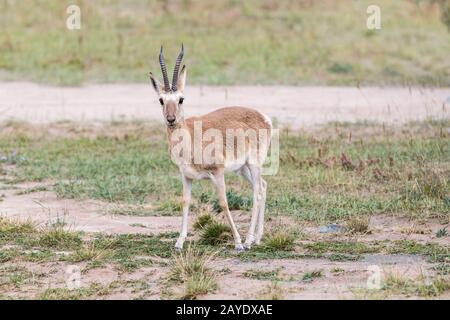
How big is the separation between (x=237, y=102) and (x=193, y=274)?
9847mm

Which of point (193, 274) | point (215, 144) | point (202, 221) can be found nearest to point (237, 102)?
point (202, 221)

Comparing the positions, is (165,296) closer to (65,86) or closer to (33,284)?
(33,284)

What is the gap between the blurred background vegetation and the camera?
20.0 m

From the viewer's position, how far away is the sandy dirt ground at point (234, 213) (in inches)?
A: 318

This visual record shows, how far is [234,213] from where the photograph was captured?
1098 cm

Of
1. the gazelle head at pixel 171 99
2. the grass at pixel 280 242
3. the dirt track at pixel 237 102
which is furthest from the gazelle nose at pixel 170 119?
the dirt track at pixel 237 102

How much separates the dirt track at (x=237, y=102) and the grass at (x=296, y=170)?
2.49 feet

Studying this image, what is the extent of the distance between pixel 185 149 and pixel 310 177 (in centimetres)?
355

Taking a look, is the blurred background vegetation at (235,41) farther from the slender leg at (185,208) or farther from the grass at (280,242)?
the grass at (280,242)

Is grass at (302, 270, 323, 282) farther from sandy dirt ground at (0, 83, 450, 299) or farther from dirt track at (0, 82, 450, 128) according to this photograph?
→ dirt track at (0, 82, 450, 128)

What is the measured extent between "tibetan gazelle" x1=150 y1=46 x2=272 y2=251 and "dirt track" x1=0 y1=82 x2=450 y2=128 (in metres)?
6.33

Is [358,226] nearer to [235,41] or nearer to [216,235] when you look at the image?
[216,235]

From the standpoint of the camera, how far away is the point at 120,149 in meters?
14.6

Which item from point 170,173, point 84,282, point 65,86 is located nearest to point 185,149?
point 84,282
